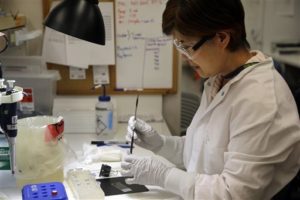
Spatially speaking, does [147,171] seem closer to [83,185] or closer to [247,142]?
[83,185]

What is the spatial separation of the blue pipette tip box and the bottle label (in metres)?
0.74

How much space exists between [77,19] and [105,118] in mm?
734

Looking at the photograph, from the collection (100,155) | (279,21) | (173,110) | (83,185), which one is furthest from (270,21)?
(83,185)

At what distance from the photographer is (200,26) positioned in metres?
1.10

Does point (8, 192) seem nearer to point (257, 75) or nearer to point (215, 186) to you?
point (215, 186)

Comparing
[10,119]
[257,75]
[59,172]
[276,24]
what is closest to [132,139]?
[59,172]

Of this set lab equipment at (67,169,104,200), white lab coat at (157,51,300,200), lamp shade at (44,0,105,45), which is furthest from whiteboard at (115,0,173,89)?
white lab coat at (157,51,300,200)

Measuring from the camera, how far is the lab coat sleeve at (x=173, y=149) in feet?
5.13

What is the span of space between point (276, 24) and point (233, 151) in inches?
130

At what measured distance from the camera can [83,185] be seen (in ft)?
4.33

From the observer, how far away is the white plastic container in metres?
1.96

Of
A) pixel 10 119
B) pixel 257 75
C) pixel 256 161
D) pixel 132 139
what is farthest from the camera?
pixel 132 139

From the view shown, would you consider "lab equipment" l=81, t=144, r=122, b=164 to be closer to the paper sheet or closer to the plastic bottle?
the plastic bottle

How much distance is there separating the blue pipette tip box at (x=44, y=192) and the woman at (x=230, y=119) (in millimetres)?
240
